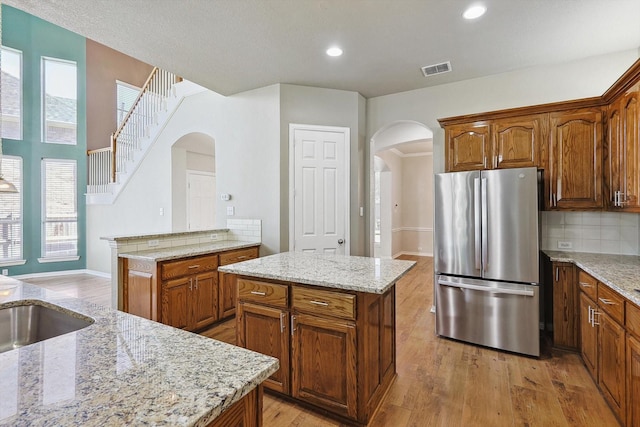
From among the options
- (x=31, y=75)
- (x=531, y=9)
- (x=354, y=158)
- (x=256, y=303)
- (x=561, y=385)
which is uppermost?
(x=31, y=75)

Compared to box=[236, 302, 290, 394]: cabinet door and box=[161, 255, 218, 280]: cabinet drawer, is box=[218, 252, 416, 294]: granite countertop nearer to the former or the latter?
box=[236, 302, 290, 394]: cabinet door

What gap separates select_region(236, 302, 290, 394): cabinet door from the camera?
6.93 ft

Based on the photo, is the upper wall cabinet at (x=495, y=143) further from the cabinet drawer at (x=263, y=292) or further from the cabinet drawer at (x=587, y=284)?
the cabinet drawer at (x=263, y=292)

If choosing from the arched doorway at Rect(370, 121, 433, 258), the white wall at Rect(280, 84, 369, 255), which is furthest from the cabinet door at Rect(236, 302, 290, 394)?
the arched doorway at Rect(370, 121, 433, 258)

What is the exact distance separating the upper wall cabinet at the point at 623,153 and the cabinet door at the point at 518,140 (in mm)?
495

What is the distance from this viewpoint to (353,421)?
1.93m

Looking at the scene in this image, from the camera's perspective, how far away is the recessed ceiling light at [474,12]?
95.9 inches

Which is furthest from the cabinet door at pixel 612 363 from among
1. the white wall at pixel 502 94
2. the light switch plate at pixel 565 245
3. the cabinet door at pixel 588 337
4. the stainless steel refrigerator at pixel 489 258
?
the white wall at pixel 502 94

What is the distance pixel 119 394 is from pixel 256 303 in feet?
4.99

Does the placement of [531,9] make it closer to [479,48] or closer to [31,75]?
[479,48]

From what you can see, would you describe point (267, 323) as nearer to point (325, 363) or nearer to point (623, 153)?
point (325, 363)

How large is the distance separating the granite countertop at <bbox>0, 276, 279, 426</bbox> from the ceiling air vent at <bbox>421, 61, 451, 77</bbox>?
3.59 m

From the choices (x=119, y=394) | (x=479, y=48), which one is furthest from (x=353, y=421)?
(x=479, y=48)

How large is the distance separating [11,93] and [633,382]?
9545 millimetres
